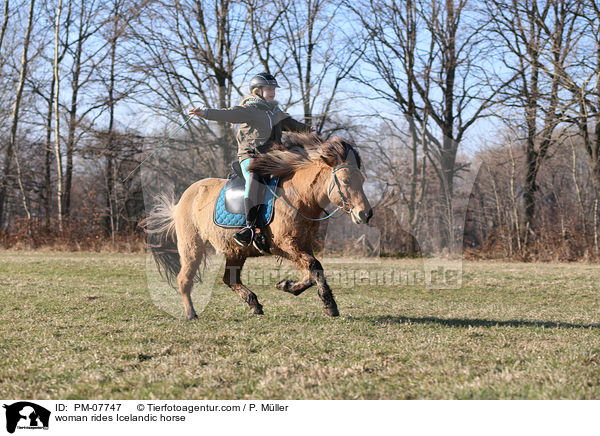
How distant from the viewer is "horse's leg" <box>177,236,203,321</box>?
6818 mm

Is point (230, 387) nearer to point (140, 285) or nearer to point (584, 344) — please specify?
point (584, 344)

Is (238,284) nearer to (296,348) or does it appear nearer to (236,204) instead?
(236,204)

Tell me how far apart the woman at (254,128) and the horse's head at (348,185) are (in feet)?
3.44

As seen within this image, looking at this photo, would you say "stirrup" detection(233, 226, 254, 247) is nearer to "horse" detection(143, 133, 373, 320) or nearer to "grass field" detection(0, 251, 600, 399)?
"horse" detection(143, 133, 373, 320)

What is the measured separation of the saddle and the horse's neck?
0.31 meters

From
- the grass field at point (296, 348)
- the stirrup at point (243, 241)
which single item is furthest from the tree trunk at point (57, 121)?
the stirrup at point (243, 241)

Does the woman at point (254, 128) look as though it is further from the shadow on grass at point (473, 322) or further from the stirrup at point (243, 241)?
the shadow on grass at point (473, 322)

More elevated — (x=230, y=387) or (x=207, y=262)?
(x=207, y=262)

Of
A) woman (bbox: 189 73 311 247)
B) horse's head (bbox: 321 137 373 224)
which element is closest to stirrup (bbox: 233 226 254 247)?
woman (bbox: 189 73 311 247)
